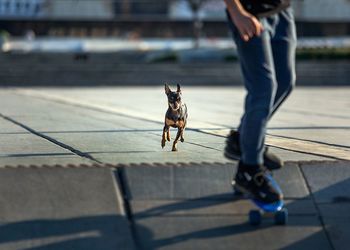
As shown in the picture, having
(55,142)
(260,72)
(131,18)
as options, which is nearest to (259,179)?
(260,72)

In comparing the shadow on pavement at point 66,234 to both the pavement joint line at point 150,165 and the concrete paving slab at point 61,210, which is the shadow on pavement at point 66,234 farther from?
the pavement joint line at point 150,165

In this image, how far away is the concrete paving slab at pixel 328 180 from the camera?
14.3 feet

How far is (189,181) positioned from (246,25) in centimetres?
110

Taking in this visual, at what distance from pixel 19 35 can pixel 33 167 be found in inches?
2552

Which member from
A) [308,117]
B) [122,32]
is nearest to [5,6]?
[122,32]

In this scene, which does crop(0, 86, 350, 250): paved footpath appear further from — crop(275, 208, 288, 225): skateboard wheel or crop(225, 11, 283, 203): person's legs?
crop(225, 11, 283, 203): person's legs

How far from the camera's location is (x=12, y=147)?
5.57 metres

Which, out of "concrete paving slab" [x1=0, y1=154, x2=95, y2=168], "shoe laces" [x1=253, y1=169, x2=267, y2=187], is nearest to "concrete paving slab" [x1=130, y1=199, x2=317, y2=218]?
"shoe laces" [x1=253, y1=169, x2=267, y2=187]

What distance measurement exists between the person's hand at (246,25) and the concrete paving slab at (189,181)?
0.99 m

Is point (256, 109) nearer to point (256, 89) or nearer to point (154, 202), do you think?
point (256, 89)

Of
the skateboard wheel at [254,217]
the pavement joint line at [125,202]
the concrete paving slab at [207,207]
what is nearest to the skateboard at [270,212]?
the skateboard wheel at [254,217]

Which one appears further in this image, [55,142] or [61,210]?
[55,142]

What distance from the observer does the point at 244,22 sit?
12.4 feet

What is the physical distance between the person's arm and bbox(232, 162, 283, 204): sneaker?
2.52 ft
